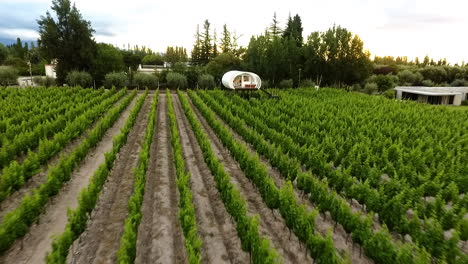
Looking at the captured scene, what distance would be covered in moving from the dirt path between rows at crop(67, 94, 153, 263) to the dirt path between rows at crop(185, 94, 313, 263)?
4271 millimetres

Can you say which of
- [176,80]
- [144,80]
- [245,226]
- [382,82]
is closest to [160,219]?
[245,226]

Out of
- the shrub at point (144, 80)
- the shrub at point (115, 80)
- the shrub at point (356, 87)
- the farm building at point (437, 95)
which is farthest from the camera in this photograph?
the shrub at point (356, 87)

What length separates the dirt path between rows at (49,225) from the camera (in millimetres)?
6686

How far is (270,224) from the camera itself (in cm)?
843

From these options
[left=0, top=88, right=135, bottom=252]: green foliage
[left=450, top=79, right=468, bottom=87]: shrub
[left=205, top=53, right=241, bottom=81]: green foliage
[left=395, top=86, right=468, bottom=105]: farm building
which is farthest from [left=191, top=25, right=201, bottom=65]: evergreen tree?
[left=0, top=88, right=135, bottom=252]: green foliage

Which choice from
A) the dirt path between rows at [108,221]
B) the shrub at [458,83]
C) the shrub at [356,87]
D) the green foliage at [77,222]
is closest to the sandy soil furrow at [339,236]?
the dirt path between rows at [108,221]

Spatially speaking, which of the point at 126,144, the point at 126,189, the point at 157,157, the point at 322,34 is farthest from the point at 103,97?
the point at 322,34

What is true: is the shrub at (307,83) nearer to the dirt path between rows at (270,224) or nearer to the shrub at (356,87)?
the shrub at (356,87)

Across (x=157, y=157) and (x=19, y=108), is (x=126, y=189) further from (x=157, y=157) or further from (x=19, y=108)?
(x=19, y=108)

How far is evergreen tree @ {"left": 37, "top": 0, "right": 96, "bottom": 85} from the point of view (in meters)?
46.0

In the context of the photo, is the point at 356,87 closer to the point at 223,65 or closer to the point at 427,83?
the point at 427,83

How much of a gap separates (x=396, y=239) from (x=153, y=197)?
8.21 m

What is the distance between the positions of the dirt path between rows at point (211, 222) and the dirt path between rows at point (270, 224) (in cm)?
99

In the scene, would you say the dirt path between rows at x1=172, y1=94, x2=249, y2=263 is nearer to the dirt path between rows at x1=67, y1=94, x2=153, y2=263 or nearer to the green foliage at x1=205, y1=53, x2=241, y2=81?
the dirt path between rows at x1=67, y1=94, x2=153, y2=263
